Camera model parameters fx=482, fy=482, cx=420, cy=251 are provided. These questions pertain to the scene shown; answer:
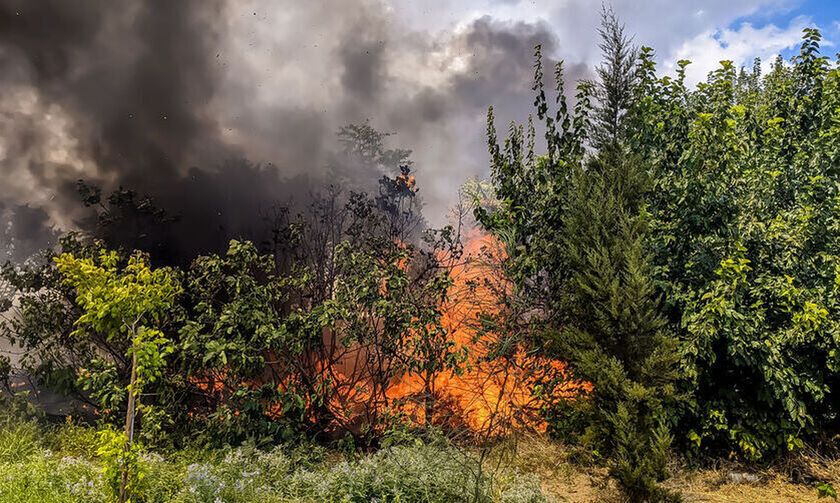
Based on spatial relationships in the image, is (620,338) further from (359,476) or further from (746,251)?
(359,476)

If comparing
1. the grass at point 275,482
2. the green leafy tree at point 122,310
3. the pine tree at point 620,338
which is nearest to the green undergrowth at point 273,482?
Answer: the grass at point 275,482

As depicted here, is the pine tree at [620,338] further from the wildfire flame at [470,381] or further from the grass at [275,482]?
the wildfire flame at [470,381]

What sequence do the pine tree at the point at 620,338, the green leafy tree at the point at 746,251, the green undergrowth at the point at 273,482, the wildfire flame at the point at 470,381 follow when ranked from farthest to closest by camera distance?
1. the wildfire flame at the point at 470,381
2. the green leafy tree at the point at 746,251
3. the pine tree at the point at 620,338
4. the green undergrowth at the point at 273,482

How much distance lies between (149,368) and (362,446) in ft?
11.5

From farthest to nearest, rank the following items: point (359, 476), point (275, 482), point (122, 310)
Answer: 1. point (275, 482)
2. point (359, 476)
3. point (122, 310)

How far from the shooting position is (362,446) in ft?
21.6

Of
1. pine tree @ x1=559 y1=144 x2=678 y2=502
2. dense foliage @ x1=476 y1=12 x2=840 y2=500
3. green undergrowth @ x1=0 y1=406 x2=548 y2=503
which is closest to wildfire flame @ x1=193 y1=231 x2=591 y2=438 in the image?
dense foliage @ x1=476 y1=12 x2=840 y2=500

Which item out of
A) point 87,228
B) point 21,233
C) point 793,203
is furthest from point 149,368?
point 793,203

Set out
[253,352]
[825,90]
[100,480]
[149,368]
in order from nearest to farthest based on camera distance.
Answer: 1. [149,368]
2. [100,480]
3. [253,352]
4. [825,90]

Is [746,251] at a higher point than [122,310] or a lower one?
higher

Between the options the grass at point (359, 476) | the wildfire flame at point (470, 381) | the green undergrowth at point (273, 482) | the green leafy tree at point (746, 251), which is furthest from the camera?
the wildfire flame at point (470, 381)

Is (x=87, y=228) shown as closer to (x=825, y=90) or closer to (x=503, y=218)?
(x=503, y=218)

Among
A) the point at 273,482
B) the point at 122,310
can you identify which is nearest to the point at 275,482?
the point at 273,482

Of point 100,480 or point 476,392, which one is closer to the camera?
point 100,480
